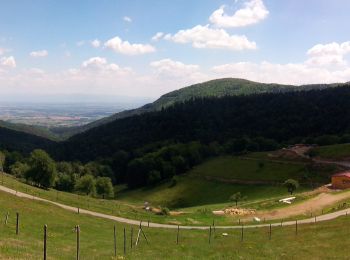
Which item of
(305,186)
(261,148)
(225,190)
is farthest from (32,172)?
(261,148)

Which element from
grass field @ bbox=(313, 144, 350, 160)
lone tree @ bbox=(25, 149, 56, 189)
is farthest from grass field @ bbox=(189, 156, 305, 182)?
lone tree @ bbox=(25, 149, 56, 189)

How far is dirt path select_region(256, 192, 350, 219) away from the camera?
70.7 meters

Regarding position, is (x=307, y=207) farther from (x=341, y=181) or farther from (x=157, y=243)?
(x=157, y=243)

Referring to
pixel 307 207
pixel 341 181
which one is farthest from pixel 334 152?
pixel 307 207

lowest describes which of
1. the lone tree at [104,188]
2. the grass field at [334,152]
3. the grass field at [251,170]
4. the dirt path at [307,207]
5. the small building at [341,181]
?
the lone tree at [104,188]

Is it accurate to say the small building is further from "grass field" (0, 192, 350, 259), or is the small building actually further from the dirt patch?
"grass field" (0, 192, 350, 259)

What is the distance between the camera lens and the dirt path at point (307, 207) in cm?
7069

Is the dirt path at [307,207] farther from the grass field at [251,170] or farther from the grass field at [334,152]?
the grass field at [334,152]

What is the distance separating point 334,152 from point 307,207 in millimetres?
69914

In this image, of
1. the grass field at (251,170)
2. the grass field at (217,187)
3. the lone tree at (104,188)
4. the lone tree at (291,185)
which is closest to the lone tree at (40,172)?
the grass field at (217,187)

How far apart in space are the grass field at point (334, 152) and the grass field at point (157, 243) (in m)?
86.8

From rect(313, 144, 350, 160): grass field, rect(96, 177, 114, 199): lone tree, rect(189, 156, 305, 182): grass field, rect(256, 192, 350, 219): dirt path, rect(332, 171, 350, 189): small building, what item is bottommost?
rect(96, 177, 114, 199): lone tree

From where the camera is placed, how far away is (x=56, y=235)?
124ft

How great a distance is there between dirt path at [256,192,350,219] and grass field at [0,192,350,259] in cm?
1863
